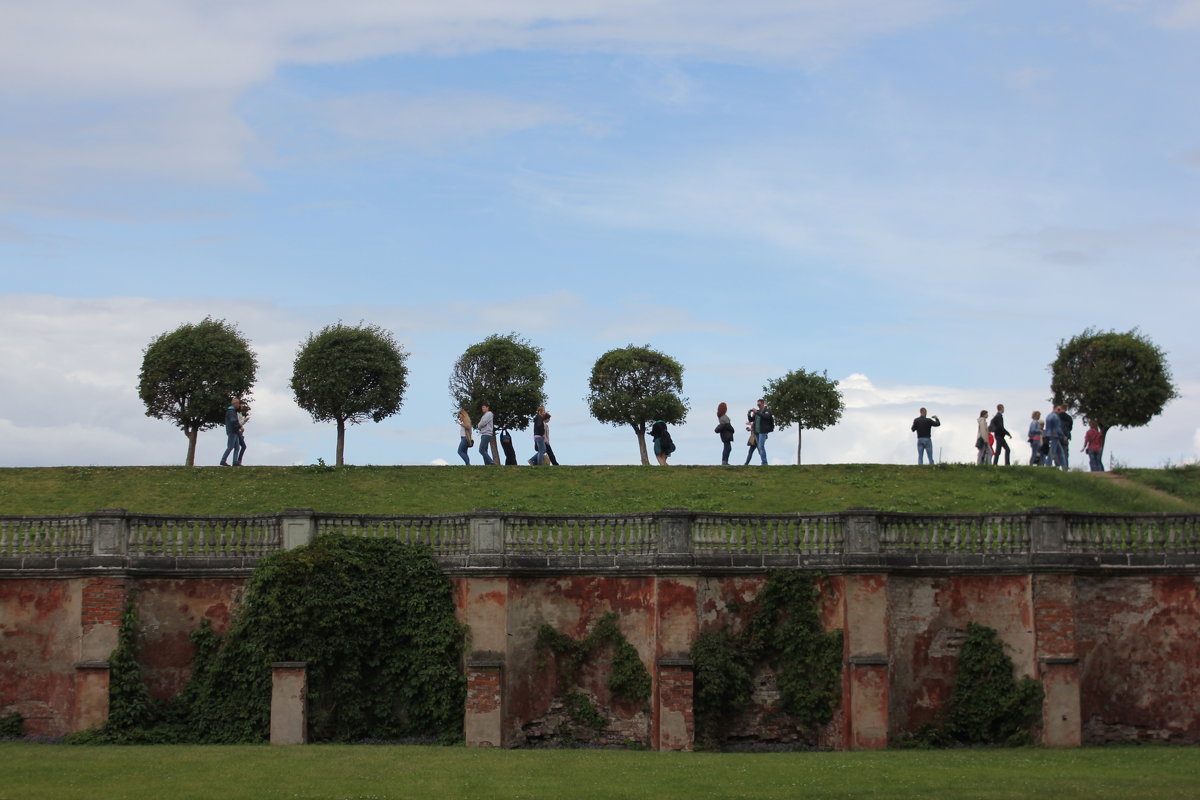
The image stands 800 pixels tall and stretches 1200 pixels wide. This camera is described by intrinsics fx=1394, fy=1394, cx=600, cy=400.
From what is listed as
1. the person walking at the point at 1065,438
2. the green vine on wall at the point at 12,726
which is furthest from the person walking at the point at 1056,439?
the green vine on wall at the point at 12,726

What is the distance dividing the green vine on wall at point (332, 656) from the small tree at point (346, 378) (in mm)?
32454

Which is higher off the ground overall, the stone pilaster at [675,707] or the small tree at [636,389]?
the small tree at [636,389]

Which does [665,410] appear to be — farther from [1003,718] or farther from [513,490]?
[1003,718]

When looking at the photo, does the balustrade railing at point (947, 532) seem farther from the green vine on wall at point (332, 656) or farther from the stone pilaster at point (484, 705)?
the green vine on wall at point (332, 656)

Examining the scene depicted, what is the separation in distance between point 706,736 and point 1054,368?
1661 inches

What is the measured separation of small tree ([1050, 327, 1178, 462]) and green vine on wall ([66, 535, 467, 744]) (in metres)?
41.7

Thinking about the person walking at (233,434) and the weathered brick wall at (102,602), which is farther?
the person walking at (233,434)

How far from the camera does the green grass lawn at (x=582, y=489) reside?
34.4 meters

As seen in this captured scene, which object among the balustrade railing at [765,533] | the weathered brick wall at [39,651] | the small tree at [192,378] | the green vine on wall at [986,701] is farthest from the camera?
the small tree at [192,378]

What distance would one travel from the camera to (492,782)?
790 inches

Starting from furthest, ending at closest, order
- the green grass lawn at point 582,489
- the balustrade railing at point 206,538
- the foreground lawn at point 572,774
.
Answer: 1. the green grass lawn at point 582,489
2. the balustrade railing at point 206,538
3. the foreground lawn at point 572,774

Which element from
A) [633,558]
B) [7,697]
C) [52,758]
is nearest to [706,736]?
[633,558]

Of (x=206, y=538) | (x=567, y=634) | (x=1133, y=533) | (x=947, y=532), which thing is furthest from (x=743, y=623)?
(x=206, y=538)

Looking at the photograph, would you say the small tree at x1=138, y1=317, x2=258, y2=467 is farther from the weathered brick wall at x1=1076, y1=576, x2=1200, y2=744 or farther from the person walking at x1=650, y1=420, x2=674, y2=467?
the weathered brick wall at x1=1076, y1=576, x2=1200, y2=744
